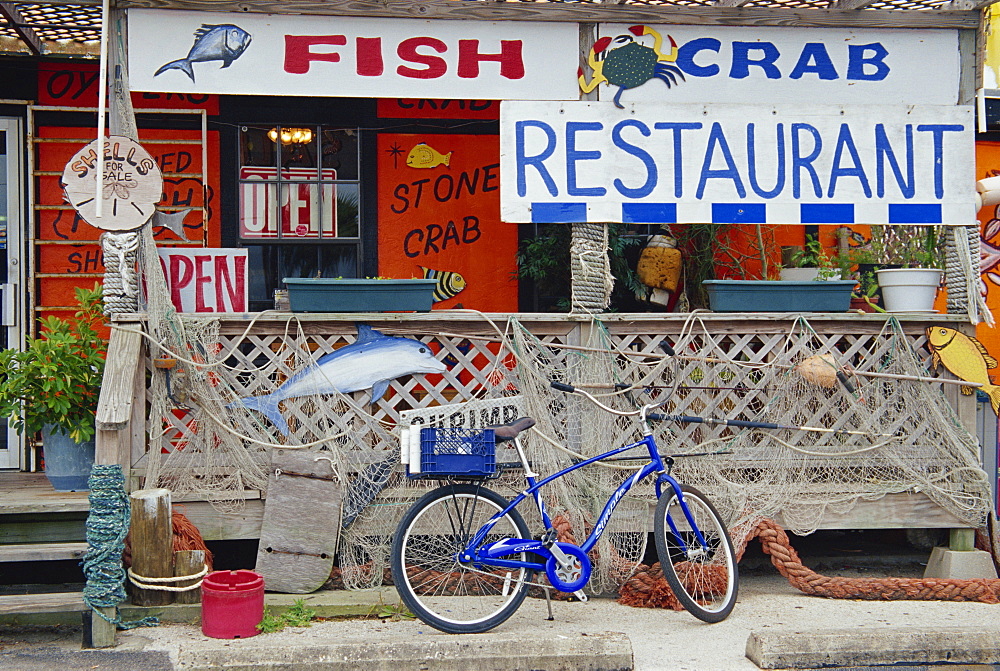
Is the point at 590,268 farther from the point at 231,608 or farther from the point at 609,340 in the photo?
the point at 231,608

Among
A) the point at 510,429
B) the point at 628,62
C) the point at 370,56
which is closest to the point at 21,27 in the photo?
the point at 370,56

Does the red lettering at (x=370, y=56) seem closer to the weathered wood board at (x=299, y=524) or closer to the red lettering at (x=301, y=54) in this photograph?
the red lettering at (x=301, y=54)

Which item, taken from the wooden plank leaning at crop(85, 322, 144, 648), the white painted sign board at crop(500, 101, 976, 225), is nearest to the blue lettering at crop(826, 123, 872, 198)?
the white painted sign board at crop(500, 101, 976, 225)

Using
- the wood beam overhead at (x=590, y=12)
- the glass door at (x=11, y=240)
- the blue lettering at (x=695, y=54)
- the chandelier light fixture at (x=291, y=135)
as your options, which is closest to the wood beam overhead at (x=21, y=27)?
the glass door at (x=11, y=240)

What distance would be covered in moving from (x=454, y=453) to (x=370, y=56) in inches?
109

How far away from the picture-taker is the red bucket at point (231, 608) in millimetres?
5121

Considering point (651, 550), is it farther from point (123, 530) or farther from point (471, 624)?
point (123, 530)

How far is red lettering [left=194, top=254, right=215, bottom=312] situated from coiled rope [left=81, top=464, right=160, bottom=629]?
179cm

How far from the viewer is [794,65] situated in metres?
6.49

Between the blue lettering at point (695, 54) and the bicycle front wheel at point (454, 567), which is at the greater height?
the blue lettering at point (695, 54)

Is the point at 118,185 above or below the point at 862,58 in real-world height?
below

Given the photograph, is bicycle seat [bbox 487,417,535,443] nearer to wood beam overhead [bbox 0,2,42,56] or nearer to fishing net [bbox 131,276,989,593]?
fishing net [bbox 131,276,989,593]

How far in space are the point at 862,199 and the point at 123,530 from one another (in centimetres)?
512

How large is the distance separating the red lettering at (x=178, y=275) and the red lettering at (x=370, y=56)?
1.86 m
